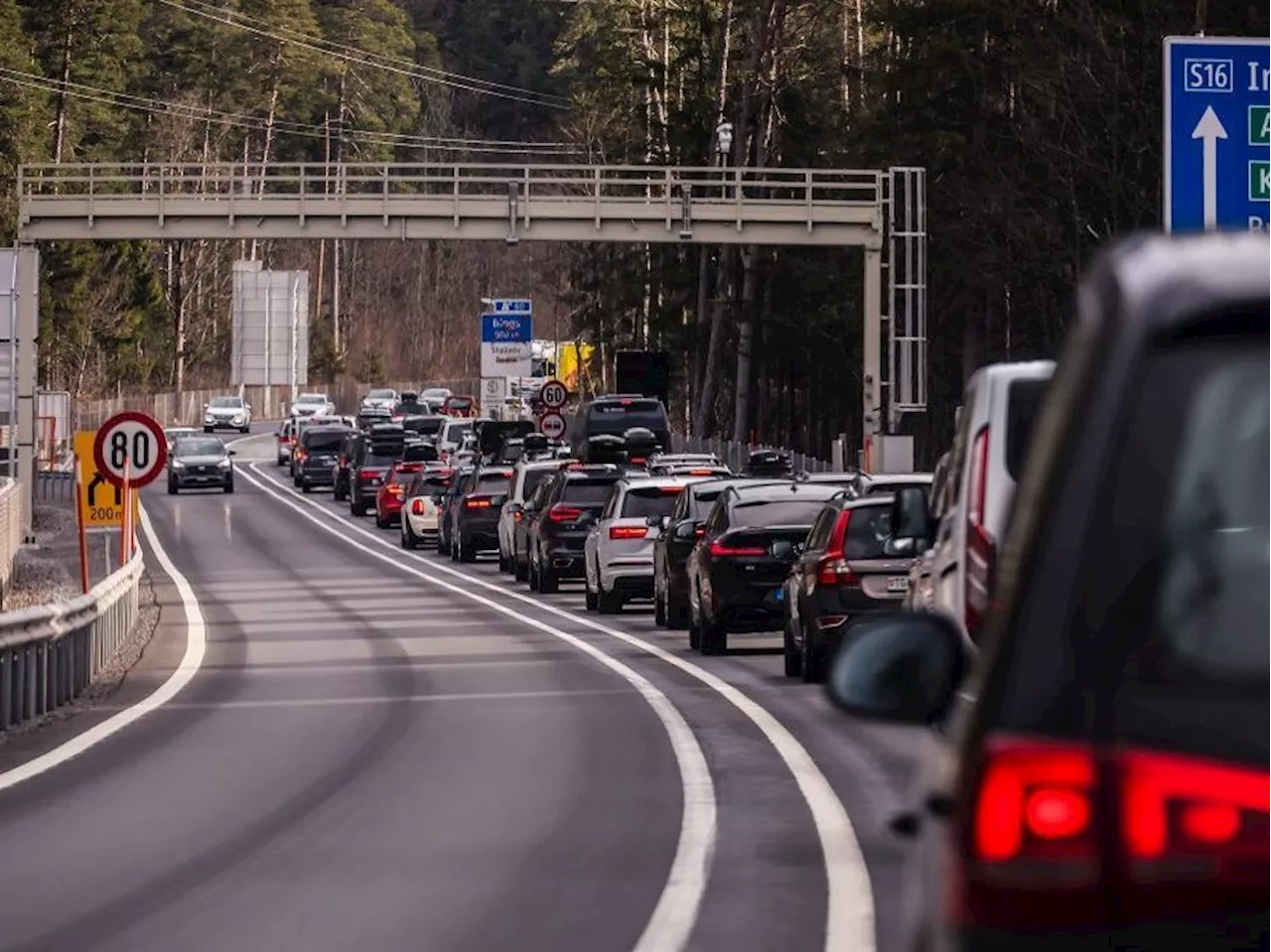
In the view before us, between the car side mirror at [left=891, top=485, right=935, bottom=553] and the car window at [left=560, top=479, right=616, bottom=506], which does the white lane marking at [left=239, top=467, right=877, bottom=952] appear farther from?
the car window at [left=560, top=479, right=616, bottom=506]

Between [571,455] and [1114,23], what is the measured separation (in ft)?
46.2

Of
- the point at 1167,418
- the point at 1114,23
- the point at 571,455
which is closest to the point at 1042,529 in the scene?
the point at 1167,418

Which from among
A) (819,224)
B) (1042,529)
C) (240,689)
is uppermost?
(819,224)

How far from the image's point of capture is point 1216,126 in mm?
22875

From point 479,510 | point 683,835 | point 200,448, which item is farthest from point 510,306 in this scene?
point 683,835

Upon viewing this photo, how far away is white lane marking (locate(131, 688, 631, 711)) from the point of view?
25469mm

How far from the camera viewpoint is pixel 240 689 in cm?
2777

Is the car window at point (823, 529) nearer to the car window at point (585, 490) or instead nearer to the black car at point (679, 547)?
the black car at point (679, 547)

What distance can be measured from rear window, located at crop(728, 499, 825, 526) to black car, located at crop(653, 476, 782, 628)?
2378mm

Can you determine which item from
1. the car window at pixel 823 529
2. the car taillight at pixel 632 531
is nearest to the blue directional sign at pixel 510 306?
the car taillight at pixel 632 531

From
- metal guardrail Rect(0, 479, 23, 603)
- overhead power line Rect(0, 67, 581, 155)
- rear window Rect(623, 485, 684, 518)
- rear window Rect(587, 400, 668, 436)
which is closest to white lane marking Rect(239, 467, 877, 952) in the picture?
rear window Rect(623, 485, 684, 518)

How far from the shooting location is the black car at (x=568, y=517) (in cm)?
4572

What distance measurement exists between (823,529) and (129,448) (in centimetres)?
1129

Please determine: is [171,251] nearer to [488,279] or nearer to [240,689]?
[488,279]
